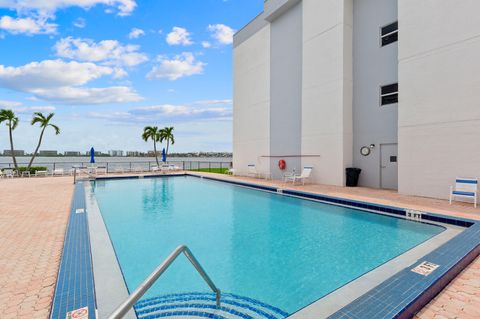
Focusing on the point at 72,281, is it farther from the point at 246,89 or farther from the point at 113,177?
the point at 246,89

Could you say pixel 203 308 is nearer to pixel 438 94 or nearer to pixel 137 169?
pixel 438 94

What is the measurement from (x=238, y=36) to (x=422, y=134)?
13420 mm

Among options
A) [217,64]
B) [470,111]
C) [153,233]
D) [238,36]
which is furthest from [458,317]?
[217,64]

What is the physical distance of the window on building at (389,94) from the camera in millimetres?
9180

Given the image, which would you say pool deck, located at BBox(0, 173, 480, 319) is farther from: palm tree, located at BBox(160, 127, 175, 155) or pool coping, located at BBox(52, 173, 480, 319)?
palm tree, located at BBox(160, 127, 175, 155)

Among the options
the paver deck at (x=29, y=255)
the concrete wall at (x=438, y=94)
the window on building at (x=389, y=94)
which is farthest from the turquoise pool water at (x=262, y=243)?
the window on building at (x=389, y=94)

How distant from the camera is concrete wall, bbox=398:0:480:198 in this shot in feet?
21.9

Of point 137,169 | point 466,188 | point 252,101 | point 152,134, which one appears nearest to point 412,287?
point 466,188

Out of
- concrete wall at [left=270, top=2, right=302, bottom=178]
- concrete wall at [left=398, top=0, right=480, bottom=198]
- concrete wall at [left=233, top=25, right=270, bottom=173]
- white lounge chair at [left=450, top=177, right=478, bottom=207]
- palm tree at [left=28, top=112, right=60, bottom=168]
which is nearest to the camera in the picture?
white lounge chair at [left=450, top=177, right=478, bottom=207]

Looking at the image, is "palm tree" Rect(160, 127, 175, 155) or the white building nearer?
the white building

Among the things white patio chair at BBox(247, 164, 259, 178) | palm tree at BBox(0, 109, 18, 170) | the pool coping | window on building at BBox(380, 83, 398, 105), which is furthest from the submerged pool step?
palm tree at BBox(0, 109, 18, 170)

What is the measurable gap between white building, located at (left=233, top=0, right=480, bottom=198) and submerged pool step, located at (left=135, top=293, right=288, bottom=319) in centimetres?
729

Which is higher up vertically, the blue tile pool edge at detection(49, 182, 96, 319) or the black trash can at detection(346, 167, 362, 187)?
the black trash can at detection(346, 167, 362, 187)

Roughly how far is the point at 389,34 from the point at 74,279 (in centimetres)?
1166
